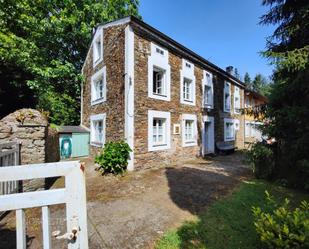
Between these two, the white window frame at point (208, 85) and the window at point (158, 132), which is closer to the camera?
the window at point (158, 132)

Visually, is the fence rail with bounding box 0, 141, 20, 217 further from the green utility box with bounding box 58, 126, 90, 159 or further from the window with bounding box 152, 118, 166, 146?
the green utility box with bounding box 58, 126, 90, 159

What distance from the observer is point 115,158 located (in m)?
8.45

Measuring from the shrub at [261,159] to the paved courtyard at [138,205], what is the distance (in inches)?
29.7

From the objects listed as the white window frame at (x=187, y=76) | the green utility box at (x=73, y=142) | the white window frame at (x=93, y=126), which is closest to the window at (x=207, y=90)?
the white window frame at (x=187, y=76)

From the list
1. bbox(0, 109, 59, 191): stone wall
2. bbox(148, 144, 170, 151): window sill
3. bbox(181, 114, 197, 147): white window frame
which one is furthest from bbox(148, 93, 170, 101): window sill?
bbox(0, 109, 59, 191): stone wall

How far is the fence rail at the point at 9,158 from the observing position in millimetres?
4473

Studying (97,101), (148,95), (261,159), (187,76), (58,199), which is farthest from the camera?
(187,76)

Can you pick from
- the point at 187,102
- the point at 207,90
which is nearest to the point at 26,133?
the point at 187,102

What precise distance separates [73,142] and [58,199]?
456 inches

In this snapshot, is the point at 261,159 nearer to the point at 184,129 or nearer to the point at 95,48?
the point at 184,129

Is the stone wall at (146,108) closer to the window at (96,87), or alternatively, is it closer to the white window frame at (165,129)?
the white window frame at (165,129)

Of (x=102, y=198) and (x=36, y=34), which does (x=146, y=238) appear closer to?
(x=102, y=198)

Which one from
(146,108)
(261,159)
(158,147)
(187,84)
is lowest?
(261,159)

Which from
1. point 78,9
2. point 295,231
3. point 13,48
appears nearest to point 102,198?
point 295,231
